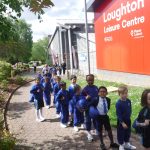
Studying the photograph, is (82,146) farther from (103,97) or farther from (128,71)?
(128,71)

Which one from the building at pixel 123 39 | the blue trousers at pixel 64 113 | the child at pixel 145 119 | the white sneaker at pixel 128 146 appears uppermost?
the building at pixel 123 39

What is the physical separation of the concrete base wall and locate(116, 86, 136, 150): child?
968 cm

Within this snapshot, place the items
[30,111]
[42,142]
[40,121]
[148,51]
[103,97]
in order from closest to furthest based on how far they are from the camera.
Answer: [103,97] → [42,142] → [40,121] → [30,111] → [148,51]

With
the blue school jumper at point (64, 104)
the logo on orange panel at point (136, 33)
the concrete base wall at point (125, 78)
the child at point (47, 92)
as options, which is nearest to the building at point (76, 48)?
the concrete base wall at point (125, 78)

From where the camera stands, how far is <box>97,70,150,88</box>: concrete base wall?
17.7 m

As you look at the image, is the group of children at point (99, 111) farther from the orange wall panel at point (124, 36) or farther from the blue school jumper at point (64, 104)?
the orange wall panel at point (124, 36)

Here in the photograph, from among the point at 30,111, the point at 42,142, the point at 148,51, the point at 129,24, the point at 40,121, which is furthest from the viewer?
the point at 129,24

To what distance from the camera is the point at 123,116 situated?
759cm

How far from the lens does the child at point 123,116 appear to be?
7336 millimetres

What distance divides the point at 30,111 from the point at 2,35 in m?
8.59

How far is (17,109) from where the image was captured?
52.4 ft

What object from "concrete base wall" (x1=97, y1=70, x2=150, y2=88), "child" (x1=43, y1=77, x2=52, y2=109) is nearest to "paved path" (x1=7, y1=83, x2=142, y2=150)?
"child" (x1=43, y1=77, x2=52, y2=109)

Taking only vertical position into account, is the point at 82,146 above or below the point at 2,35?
below

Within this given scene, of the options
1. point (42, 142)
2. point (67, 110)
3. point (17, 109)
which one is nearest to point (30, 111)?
point (17, 109)
